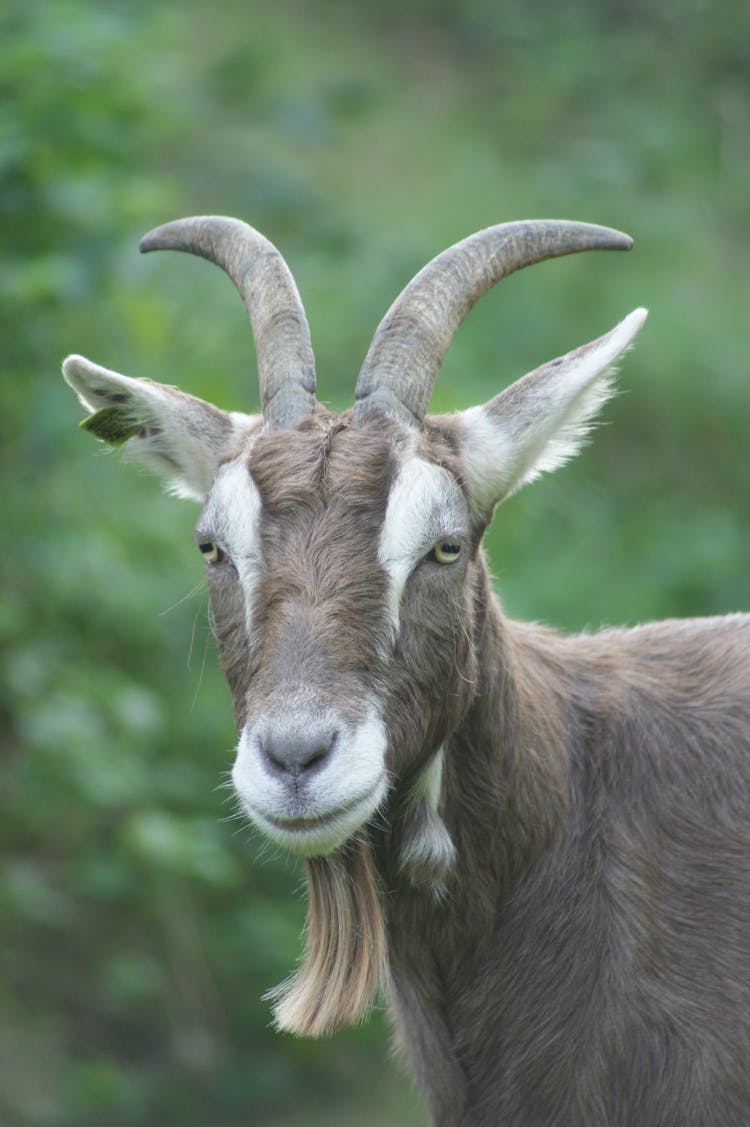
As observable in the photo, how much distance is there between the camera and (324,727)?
3881mm

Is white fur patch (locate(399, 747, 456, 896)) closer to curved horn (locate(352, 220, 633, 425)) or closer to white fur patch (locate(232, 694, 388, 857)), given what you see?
white fur patch (locate(232, 694, 388, 857))

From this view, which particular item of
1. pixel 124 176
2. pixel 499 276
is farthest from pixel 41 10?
pixel 499 276

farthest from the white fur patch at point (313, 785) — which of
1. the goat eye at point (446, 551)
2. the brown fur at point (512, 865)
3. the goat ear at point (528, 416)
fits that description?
the goat ear at point (528, 416)

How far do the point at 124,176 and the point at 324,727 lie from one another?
4.55m

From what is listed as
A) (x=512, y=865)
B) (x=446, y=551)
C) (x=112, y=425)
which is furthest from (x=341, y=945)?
(x=112, y=425)

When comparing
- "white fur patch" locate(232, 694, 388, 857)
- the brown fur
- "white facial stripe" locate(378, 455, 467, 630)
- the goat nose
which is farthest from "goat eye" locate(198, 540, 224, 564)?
the goat nose

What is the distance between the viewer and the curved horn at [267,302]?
4582 mm

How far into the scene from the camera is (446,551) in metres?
4.31

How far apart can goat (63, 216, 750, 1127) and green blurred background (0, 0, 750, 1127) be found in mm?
618

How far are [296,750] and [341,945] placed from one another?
0.87 metres

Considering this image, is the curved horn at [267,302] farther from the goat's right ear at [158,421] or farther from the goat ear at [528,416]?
the goat ear at [528,416]

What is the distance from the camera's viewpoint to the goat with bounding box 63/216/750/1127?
4215 millimetres

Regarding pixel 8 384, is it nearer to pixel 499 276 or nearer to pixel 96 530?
pixel 96 530

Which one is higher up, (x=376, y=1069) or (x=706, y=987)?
(x=706, y=987)
